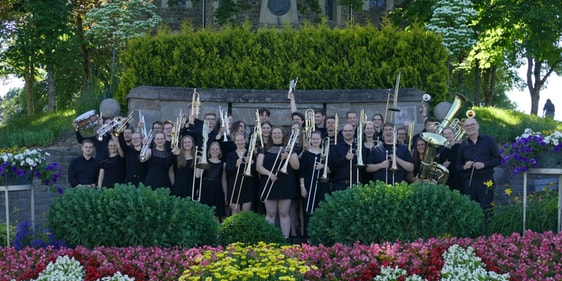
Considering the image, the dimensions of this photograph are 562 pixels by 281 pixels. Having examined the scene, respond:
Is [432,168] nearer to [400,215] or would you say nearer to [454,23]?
[400,215]

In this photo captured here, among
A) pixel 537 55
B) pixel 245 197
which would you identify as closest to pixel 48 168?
pixel 245 197

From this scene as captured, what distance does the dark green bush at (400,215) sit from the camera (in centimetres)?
861

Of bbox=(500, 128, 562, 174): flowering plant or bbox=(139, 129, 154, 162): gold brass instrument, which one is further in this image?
bbox=(139, 129, 154, 162): gold brass instrument

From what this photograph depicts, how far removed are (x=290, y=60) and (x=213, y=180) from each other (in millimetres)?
3997

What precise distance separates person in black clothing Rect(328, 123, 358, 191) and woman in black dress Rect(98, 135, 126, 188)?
249 cm

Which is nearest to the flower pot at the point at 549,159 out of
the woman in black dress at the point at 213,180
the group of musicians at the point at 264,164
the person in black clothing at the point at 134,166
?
the group of musicians at the point at 264,164

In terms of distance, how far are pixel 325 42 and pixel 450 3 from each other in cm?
747

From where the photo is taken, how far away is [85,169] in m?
10.6

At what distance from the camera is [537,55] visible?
2169cm

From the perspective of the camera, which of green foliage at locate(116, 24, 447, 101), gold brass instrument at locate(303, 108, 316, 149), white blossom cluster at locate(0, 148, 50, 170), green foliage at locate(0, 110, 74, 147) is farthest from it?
green foliage at locate(0, 110, 74, 147)

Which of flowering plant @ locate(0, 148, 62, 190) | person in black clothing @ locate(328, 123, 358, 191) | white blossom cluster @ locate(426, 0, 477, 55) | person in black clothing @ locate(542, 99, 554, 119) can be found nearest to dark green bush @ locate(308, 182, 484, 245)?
person in black clothing @ locate(328, 123, 358, 191)

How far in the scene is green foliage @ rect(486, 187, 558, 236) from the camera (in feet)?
29.7

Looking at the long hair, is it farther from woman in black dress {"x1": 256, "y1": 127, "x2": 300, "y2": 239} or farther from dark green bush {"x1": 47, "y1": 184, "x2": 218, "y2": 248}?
dark green bush {"x1": 47, "y1": 184, "x2": 218, "y2": 248}

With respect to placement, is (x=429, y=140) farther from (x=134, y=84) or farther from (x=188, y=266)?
(x=134, y=84)
